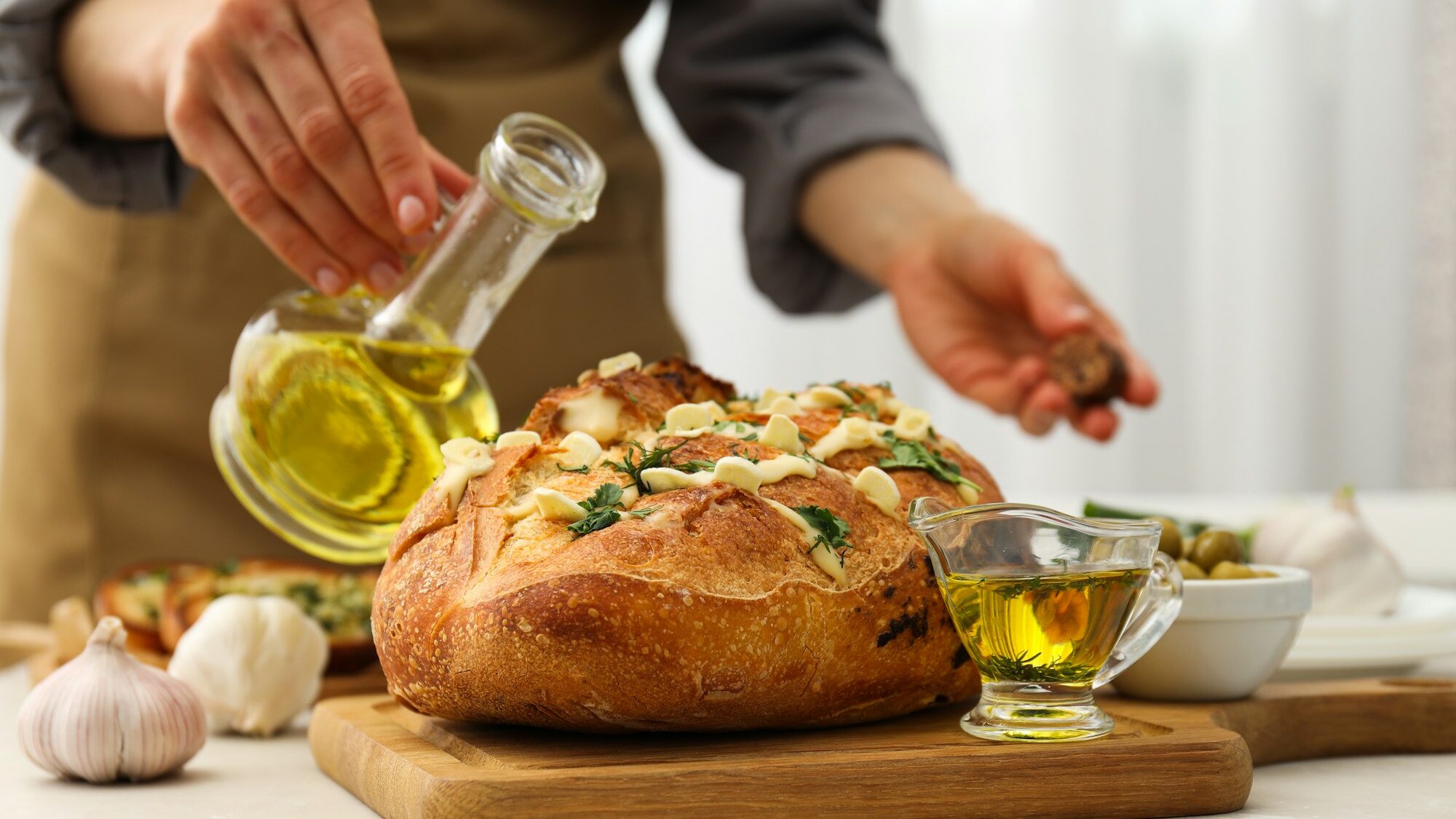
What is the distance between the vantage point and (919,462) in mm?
941

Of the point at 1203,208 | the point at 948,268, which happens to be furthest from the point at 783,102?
the point at 1203,208

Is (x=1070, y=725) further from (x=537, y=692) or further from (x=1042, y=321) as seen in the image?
(x=1042, y=321)

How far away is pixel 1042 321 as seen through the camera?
5.19 feet

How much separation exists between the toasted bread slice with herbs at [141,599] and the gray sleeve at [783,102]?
0.92 metres

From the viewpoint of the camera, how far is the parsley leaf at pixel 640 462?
2.72ft

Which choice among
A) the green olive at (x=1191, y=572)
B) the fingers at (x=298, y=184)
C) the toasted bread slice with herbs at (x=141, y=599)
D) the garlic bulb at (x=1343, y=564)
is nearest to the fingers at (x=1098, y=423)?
the garlic bulb at (x=1343, y=564)

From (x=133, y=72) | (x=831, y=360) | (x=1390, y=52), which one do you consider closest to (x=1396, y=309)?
(x=1390, y=52)

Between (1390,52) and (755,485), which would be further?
(1390,52)

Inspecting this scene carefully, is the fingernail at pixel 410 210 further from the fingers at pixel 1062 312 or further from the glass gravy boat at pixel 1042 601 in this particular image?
the fingers at pixel 1062 312

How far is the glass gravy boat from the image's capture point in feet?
2.59

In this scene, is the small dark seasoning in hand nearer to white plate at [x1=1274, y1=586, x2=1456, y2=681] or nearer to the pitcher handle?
white plate at [x1=1274, y1=586, x2=1456, y2=681]

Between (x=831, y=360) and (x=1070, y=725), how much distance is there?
288cm

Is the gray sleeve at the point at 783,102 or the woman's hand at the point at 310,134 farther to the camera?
the gray sleeve at the point at 783,102

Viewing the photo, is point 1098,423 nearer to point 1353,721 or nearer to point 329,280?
point 1353,721
